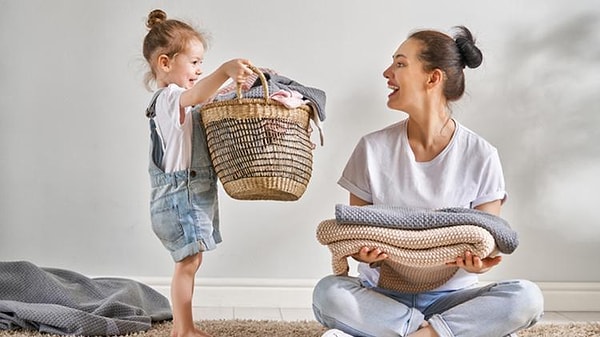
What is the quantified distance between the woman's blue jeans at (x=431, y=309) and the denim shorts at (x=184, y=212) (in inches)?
13.2

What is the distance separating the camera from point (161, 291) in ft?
9.95

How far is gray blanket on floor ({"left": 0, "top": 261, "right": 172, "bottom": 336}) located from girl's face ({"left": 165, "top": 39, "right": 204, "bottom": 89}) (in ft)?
2.17

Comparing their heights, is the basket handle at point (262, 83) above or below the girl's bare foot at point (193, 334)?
above

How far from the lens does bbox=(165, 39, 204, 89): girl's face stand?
2.36 metres

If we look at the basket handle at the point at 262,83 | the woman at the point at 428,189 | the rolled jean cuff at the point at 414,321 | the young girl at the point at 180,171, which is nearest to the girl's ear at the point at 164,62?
the young girl at the point at 180,171

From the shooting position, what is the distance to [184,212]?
2.28 m

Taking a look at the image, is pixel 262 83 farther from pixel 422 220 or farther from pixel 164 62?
pixel 422 220

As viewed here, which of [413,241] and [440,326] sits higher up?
[413,241]

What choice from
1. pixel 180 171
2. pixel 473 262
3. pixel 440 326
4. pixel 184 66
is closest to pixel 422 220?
pixel 473 262

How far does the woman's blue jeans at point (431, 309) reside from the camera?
2.06m

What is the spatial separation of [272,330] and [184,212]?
48 cm

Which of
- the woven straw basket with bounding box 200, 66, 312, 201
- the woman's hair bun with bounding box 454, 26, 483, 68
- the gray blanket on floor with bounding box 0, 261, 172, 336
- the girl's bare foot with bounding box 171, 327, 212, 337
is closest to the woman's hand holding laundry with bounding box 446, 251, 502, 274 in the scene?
the woven straw basket with bounding box 200, 66, 312, 201

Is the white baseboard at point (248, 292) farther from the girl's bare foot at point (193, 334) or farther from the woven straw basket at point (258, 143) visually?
the woven straw basket at point (258, 143)

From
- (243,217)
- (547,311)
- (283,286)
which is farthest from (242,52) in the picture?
(547,311)
